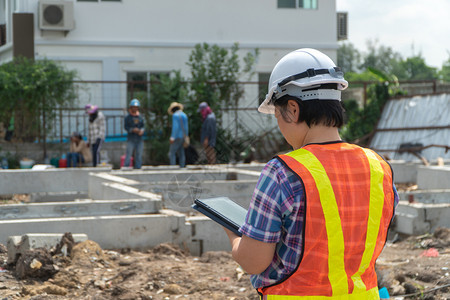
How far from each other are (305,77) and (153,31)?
63.9ft

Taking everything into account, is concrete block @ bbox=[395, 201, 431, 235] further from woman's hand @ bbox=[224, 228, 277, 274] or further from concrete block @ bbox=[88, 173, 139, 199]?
woman's hand @ bbox=[224, 228, 277, 274]

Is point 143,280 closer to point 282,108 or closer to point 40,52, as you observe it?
point 282,108

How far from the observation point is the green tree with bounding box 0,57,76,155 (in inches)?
634

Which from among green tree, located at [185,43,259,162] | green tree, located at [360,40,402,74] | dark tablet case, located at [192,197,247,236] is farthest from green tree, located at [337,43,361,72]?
dark tablet case, located at [192,197,247,236]

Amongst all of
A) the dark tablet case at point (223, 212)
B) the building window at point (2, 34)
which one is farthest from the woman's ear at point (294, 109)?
the building window at point (2, 34)

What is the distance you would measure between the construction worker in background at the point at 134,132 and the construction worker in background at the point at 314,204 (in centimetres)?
1278

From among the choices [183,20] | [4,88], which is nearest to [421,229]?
[4,88]

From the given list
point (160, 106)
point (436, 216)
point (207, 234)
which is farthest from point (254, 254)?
point (160, 106)

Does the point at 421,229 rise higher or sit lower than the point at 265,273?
lower

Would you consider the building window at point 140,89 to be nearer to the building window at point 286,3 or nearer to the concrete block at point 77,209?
the building window at point 286,3

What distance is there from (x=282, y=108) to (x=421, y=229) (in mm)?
6456

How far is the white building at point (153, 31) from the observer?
64.8 ft

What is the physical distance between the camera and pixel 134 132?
1487cm

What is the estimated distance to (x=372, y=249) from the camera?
215 centimetres
